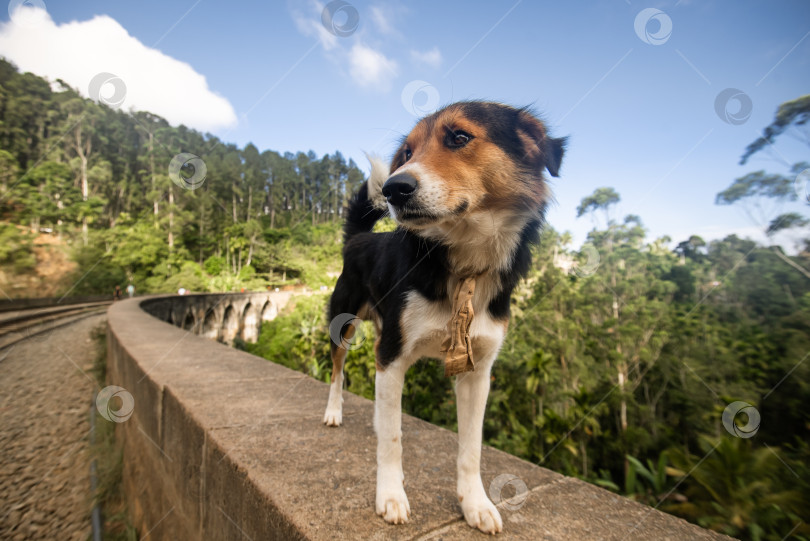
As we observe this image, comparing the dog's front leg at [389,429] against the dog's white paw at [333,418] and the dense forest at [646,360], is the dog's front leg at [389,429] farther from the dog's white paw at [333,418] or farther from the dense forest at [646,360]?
the dense forest at [646,360]

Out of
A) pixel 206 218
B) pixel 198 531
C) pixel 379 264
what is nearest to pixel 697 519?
pixel 379 264

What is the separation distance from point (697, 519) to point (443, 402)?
3054 millimetres

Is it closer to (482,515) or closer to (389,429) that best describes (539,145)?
(389,429)

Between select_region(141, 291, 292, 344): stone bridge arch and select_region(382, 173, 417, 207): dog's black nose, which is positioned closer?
select_region(382, 173, 417, 207): dog's black nose

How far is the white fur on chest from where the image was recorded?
1.54 metres

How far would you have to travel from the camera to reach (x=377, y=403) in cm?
155

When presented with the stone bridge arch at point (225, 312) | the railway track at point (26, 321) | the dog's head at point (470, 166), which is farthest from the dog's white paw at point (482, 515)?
the stone bridge arch at point (225, 312)

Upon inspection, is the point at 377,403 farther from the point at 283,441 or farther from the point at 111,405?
the point at 111,405

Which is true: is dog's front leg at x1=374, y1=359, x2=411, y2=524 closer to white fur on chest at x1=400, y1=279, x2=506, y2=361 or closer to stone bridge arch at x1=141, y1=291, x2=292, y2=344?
white fur on chest at x1=400, y1=279, x2=506, y2=361

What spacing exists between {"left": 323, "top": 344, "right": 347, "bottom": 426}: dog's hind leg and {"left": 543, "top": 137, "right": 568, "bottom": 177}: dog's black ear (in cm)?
178

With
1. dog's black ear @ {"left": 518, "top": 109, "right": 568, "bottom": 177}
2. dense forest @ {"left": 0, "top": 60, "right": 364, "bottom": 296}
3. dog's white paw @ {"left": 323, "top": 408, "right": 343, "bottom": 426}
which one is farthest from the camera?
dense forest @ {"left": 0, "top": 60, "right": 364, "bottom": 296}

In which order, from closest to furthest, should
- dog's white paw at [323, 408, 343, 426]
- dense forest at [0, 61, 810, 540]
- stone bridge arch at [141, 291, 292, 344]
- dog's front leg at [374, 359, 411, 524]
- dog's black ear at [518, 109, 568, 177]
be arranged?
dog's front leg at [374, 359, 411, 524] < dog's black ear at [518, 109, 568, 177] < dog's white paw at [323, 408, 343, 426] < dense forest at [0, 61, 810, 540] < stone bridge arch at [141, 291, 292, 344]

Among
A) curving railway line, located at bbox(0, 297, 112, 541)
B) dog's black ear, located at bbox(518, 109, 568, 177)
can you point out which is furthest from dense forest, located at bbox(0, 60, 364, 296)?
dog's black ear, located at bbox(518, 109, 568, 177)

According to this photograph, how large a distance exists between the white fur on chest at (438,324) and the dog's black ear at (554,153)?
57 cm
